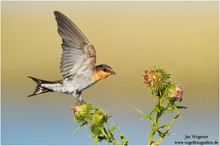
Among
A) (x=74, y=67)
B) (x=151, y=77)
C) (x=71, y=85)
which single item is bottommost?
(x=71, y=85)

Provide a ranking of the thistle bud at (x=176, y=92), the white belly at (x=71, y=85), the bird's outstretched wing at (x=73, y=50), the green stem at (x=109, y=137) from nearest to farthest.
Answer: the green stem at (x=109, y=137) < the thistle bud at (x=176, y=92) < the white belly at (x=71, y=85) < the bird's outstretched wing at (x=73, y=50)

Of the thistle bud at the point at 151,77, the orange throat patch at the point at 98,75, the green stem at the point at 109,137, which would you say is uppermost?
the thistle bud at the point at 151,77

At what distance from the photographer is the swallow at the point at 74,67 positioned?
4.07 meters

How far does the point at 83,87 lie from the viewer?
4.11 m

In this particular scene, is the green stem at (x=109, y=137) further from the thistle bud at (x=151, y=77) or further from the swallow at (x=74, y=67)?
the swallow at (x=74, y=67)

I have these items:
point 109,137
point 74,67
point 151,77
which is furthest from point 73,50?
point 109,137

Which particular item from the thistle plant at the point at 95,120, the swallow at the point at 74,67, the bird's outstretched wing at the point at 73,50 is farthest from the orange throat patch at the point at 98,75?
the thistle plant at the point at 95,120

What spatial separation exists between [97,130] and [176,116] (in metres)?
0.42

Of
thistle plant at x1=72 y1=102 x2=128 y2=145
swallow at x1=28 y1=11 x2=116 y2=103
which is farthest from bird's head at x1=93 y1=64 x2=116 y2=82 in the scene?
thistle plant at x1=72 y1=102 x2=128 y2=145

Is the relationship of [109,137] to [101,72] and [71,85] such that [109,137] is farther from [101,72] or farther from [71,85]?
[101,72]

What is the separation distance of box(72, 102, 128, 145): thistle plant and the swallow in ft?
4.84

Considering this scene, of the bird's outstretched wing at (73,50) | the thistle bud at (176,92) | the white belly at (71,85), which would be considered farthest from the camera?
the bird's outstretched wing at (73,50)

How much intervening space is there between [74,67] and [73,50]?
0.18m

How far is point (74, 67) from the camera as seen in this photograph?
423cm
